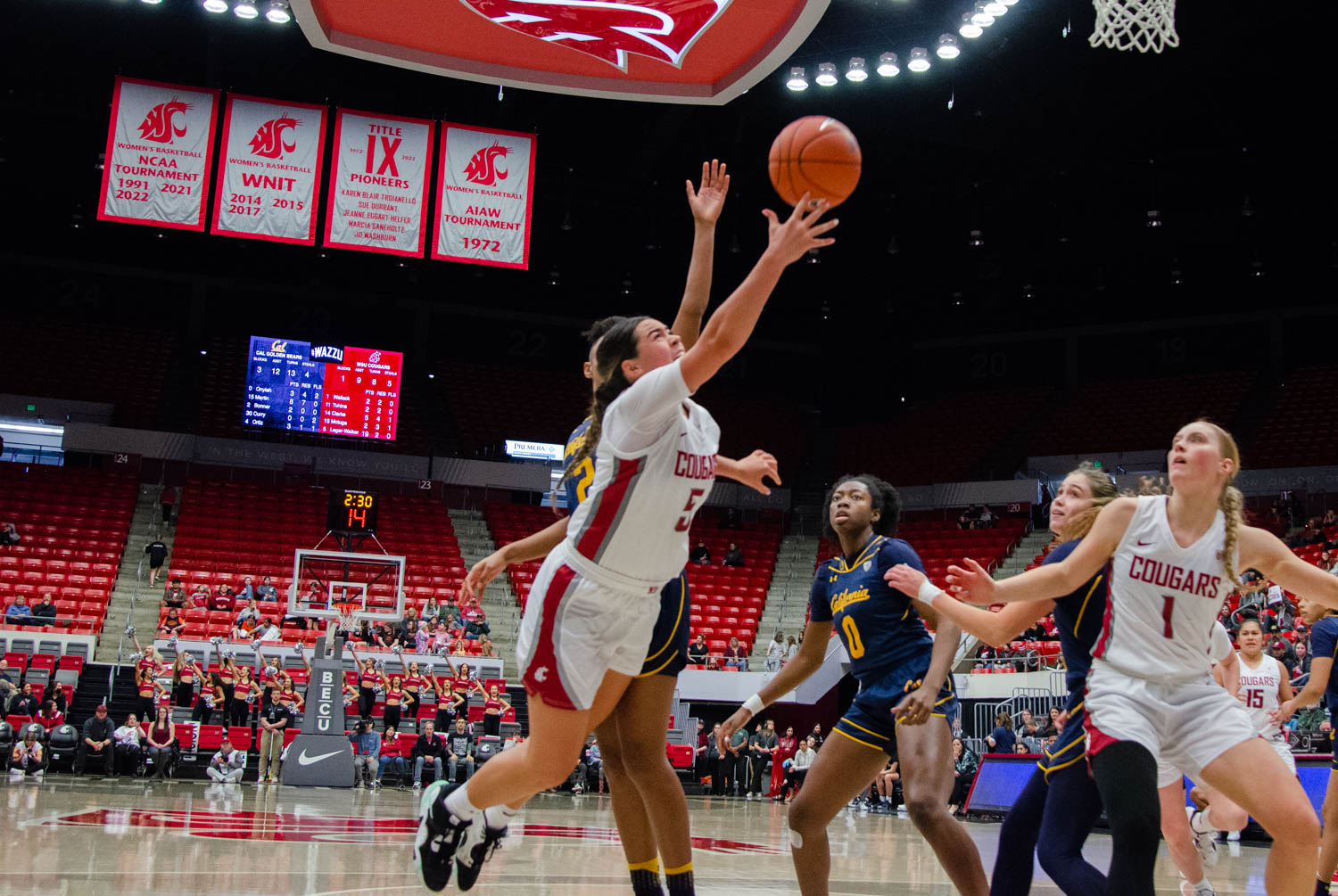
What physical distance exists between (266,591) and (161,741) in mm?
5468

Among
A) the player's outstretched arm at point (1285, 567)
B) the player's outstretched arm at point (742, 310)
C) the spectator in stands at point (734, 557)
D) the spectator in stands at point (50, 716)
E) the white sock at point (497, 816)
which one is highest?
the player's outstretched arm at point (742, 310)

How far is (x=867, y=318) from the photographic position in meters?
33.7

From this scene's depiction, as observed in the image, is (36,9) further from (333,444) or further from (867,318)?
(867,318)

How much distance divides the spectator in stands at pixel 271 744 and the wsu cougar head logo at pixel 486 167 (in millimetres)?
8192

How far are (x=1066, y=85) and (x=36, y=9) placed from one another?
57.4ft

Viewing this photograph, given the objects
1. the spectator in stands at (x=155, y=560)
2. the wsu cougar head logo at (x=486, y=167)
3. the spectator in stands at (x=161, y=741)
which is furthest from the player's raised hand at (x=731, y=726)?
the spectator in stands at (x=155, y=560)

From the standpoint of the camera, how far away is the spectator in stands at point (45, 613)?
66.1 ft

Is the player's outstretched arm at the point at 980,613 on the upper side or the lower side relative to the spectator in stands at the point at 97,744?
upper

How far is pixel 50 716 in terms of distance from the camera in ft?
57.4

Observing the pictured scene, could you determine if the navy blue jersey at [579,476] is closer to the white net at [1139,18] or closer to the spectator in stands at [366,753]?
the white net at [1139,18]

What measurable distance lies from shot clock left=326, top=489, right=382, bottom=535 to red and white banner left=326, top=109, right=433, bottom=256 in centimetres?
451

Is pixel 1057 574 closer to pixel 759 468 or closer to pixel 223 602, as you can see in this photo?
pixel 759 468

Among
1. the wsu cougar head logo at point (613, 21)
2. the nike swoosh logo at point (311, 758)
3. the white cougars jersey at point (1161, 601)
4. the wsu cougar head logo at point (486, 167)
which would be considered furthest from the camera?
the wsu cougar head logo at point (486, 167)

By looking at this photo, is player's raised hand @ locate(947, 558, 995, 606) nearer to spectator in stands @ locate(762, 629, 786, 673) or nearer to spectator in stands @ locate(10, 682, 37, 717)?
spectator in stands @ locate(10, 682, 37, 717)
